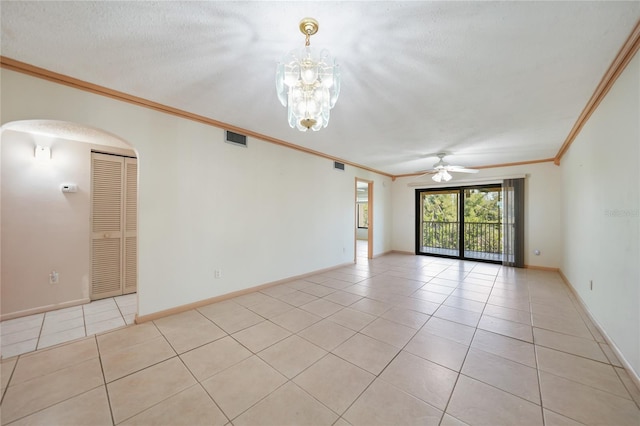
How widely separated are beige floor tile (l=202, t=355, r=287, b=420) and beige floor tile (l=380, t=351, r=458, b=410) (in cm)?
87

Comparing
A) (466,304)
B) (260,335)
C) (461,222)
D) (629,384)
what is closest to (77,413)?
(260,335)

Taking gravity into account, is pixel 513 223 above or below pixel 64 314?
above

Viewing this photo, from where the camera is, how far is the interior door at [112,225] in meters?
3.37

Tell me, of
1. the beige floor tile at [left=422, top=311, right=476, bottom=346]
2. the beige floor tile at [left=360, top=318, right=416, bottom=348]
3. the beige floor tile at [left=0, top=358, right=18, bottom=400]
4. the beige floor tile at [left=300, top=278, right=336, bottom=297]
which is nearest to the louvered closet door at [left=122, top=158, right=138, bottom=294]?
the beige floor tile at [left=0, top=358, right=18, bottom=400]

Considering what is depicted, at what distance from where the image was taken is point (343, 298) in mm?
3453

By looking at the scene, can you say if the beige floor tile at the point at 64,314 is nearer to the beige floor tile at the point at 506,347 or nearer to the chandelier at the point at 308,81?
the chandelier at the point at 308,81

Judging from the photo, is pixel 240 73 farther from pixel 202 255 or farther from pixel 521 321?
pixel 521 321

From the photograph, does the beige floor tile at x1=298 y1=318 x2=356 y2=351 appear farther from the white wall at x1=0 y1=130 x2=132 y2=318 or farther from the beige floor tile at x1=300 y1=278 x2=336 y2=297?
the white wall at x1=0 y1=130 x2=132 y2=318

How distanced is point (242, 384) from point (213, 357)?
18.8 inches

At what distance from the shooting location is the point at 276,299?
3389 mm

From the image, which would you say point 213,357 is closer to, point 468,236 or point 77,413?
point 77,413

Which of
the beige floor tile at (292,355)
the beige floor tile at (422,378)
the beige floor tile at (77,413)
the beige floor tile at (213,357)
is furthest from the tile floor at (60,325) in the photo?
the beige floor tile at (422,378)

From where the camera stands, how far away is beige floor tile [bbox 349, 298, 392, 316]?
9.84 ft

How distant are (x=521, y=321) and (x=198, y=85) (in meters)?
4.43
